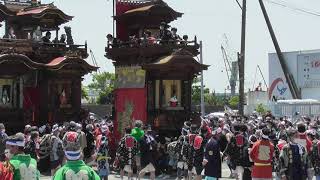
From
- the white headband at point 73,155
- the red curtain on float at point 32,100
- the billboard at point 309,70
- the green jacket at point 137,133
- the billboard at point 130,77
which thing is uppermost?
the billboard at point 309,70

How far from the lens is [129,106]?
24016mm

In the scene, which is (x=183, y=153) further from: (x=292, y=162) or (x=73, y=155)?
(x=73, y=155)

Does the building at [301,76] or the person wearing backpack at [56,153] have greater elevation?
the building at [301,76]

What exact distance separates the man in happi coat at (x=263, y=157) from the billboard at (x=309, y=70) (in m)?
41.6

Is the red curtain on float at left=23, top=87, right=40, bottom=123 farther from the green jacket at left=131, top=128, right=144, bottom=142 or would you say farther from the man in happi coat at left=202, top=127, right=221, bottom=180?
the man in happi coat at left=202, top=127, right=221, bottom=180

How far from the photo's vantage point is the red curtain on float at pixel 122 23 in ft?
86.6

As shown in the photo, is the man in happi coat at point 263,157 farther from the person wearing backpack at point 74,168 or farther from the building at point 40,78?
the building at point 40,78

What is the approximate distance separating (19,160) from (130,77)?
49.8 feet

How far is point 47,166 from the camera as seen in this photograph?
2095 cm

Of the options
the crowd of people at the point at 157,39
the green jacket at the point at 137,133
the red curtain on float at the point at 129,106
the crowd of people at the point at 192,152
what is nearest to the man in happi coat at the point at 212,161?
the crowd of people at the point at 192,152

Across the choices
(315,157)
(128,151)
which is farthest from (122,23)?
(315,157)

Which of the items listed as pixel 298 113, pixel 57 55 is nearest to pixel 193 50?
pixel 57 55

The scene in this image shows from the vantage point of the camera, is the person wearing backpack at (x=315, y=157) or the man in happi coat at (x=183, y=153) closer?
the person wearing backpack at (x=315, y=157)

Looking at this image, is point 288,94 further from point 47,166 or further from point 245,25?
point 47,166
